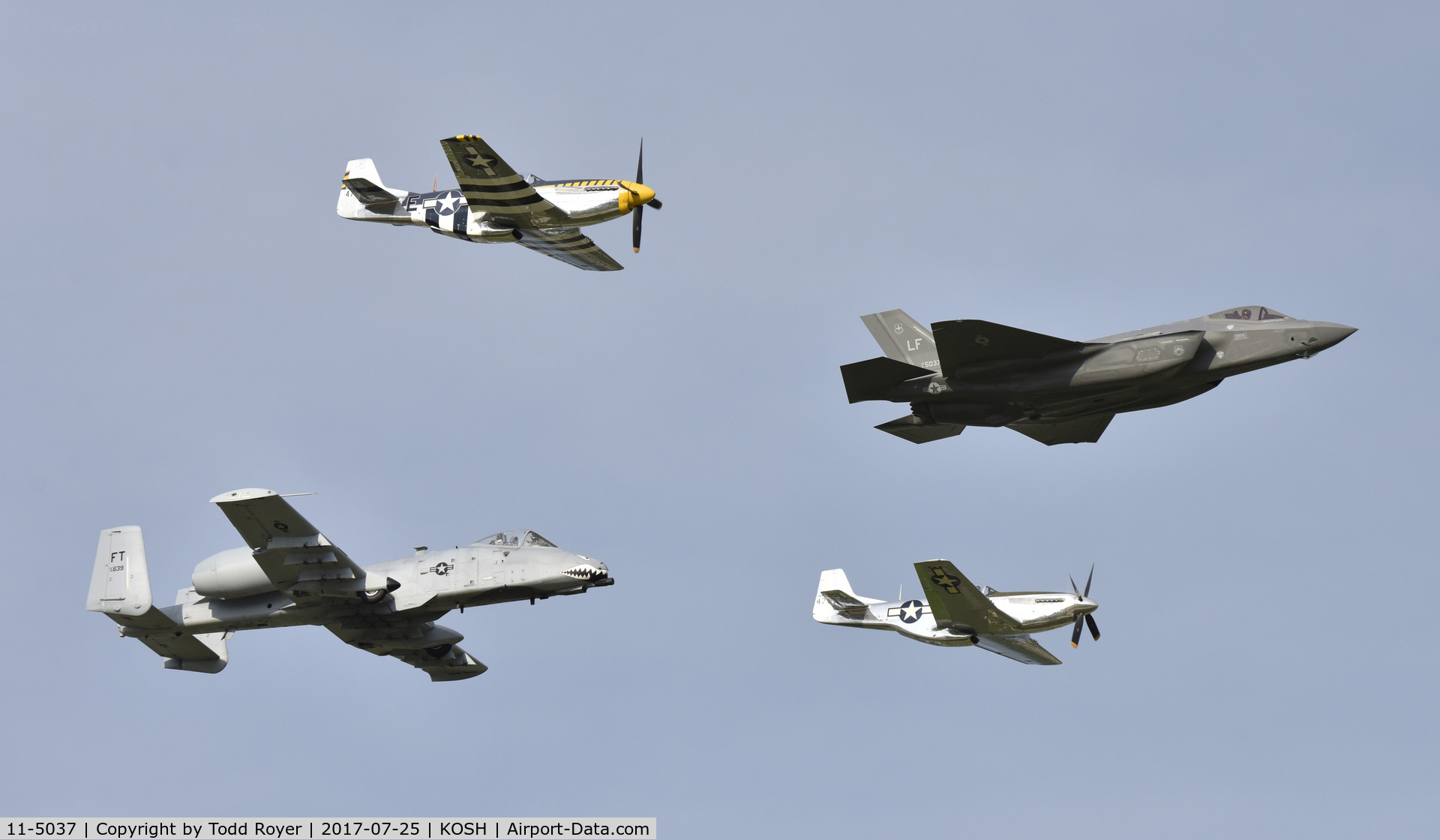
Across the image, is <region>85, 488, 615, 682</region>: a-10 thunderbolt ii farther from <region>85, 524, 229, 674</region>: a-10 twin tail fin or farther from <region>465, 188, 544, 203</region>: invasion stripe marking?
<region>465, 188, 544, 203</region>: invasion stripe marking

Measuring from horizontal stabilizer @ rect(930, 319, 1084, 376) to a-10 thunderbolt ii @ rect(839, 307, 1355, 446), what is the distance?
0.12 feet

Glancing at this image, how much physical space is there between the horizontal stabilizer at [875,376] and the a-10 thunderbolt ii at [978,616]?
11.8 m

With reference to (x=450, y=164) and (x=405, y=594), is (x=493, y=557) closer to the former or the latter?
(x=405, y=594)

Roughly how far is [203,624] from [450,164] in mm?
19963

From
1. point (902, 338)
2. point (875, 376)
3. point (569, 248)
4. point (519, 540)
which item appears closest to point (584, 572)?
point (519, 540)

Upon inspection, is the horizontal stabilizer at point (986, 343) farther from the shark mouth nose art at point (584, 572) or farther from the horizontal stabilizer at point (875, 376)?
the shark mouth nose art at point (584, 572)

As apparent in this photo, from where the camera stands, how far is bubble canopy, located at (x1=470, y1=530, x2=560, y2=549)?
153ft

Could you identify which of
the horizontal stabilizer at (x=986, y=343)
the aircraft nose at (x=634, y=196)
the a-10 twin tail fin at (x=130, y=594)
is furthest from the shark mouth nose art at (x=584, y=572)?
the aircraft nose at (x=634, y=196)

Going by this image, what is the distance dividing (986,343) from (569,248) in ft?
76.1

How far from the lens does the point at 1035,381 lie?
43906 millimetres

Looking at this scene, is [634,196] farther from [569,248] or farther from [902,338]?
[902,338]

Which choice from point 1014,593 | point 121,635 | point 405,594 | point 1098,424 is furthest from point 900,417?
point 121,635

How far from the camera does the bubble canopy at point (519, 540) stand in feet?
153

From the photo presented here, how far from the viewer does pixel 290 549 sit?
4466 cm
